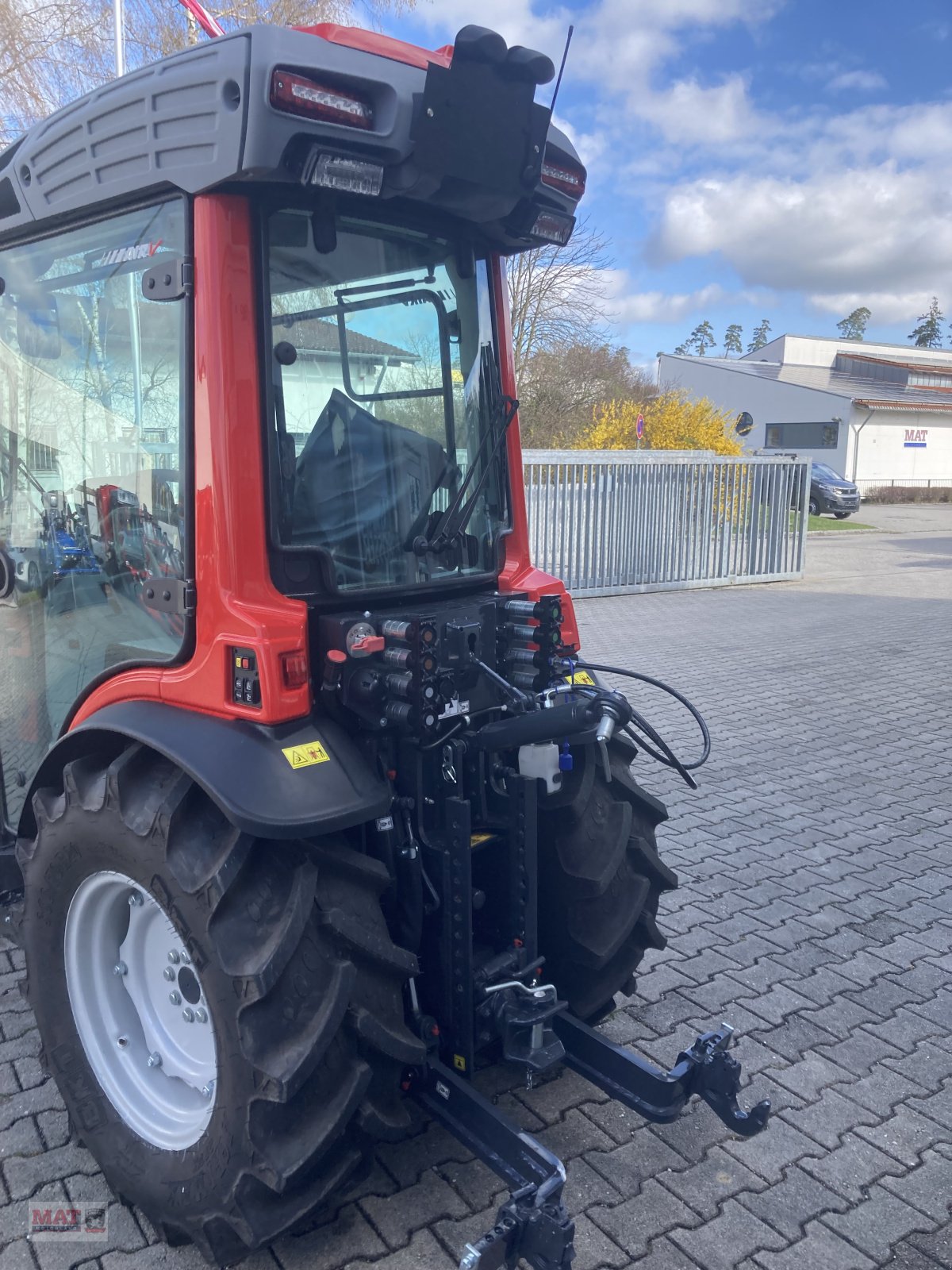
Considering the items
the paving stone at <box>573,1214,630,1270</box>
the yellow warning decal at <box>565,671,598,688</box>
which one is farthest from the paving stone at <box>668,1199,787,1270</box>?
the yellow warning decal at <box>565,671,598,688</box>

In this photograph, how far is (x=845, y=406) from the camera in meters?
39.3

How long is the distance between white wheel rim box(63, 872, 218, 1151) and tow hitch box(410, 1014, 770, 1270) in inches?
23.2

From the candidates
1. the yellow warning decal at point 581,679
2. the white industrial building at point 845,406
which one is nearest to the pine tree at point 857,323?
the white industrial building at point 845,406

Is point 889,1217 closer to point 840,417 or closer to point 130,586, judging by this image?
point 130,586

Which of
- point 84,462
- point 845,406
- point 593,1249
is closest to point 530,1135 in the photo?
point 593,1249

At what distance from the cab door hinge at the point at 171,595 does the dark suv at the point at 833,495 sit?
93.0ft

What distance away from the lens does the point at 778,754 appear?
678 cm

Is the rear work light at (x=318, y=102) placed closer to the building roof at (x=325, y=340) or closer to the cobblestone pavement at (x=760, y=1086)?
the building roof at (x=325, y=340)

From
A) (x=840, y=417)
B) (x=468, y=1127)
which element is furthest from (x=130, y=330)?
(x=840, y=417)

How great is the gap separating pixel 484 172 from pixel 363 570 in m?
1.01

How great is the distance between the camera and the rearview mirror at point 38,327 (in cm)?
296

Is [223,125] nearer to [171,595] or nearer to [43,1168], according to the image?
[171,595]

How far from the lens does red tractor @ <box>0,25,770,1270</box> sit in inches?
88.4

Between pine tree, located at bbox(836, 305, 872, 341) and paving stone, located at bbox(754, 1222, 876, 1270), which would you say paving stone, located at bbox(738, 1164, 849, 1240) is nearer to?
paving stone, located at bbox(754, 1222, 876, 1270)
